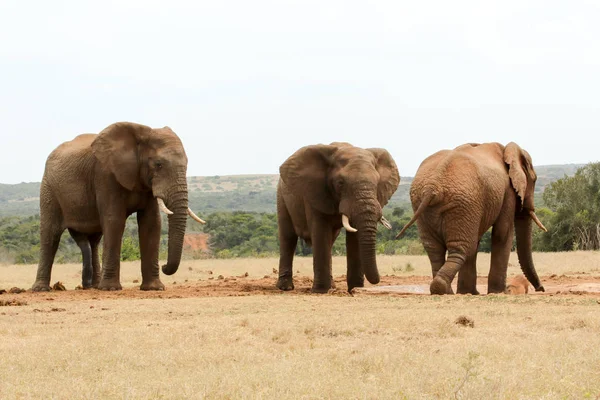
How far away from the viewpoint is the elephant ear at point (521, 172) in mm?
14086

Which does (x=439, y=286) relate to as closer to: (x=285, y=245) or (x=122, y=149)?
(x=285, y=245)

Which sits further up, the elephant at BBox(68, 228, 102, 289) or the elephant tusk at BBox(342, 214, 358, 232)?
the elephant tusk at BBox(342, 214, 358, 232)

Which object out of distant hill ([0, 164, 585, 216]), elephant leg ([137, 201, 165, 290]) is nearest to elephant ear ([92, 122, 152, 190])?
elephant leg ([137, 201, 165, 290])

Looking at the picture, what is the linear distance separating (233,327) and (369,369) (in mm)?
2609

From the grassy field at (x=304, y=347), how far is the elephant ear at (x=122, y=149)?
7.56 feet

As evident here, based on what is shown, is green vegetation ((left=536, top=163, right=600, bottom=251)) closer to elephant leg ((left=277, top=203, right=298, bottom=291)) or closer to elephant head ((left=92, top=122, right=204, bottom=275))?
elephant leg ((left=277, top=203, right=298, bottom=291))

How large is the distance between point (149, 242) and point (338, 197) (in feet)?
10.9

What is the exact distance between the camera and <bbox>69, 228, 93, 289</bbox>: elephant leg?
56.4 ft

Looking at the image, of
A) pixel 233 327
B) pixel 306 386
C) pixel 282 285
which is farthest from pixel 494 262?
pixel 306 386

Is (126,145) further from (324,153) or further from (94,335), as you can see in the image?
(94,335)

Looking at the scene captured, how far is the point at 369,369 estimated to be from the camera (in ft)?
25.8

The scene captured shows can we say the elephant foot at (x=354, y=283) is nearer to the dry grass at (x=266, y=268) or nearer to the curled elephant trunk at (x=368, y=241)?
the curled elephant trunk at (x=368, y=241)

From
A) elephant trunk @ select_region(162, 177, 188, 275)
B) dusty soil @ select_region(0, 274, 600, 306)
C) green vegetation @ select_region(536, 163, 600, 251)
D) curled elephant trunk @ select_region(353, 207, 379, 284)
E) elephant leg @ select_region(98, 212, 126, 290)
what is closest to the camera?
curled elephant trunk @ select_region(353, 207, 379, 284)

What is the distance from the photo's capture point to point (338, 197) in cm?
1491
